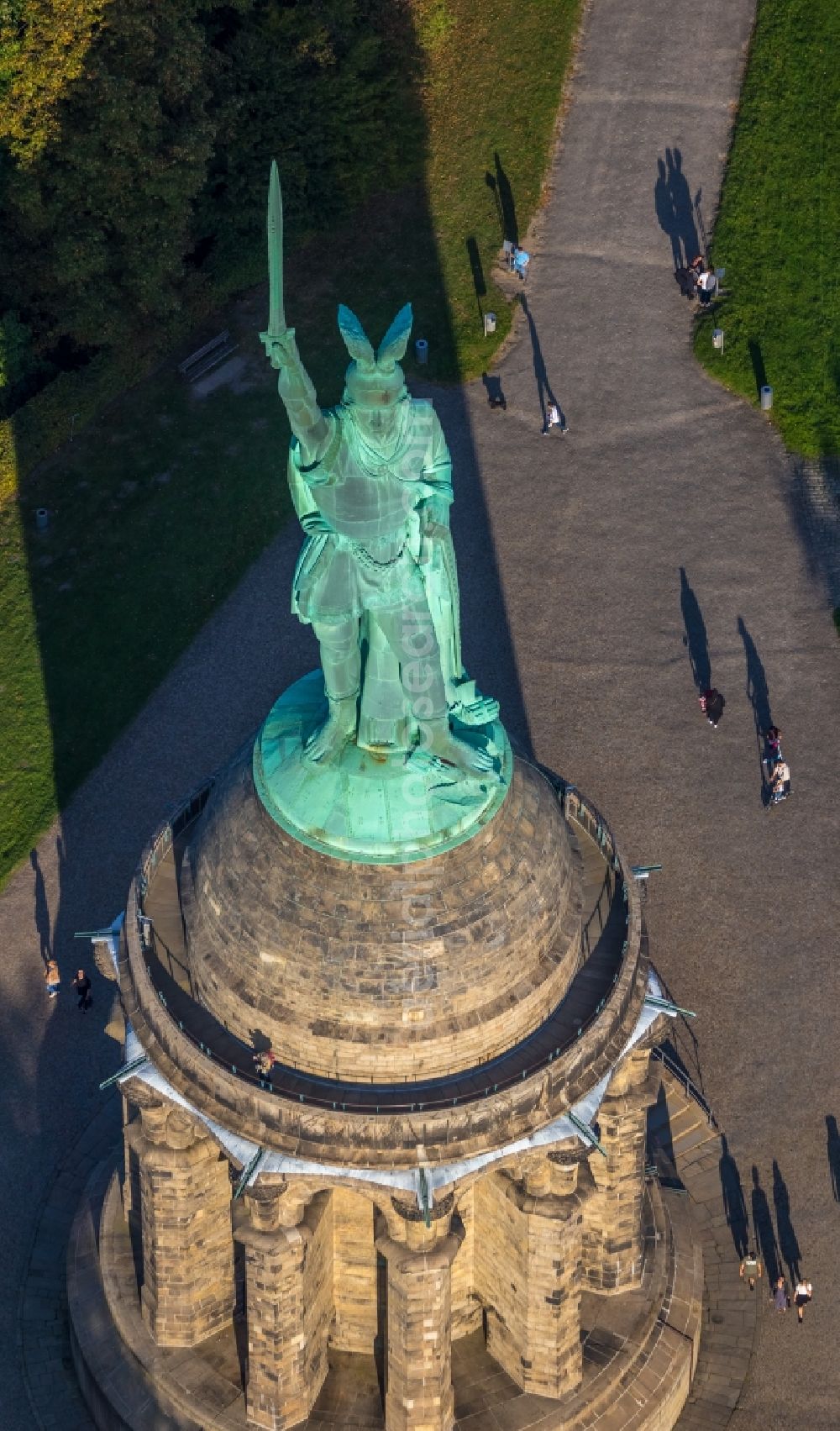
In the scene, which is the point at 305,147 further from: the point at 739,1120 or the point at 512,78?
the point at 739,1120

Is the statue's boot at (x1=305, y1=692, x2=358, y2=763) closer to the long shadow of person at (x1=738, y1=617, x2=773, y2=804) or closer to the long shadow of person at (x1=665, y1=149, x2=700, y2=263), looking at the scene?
the long shadow of person at (x1=738, y1=617, x2=773, y2=804)

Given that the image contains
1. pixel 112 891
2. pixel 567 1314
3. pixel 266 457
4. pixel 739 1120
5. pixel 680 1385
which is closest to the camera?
pixel 567 1314

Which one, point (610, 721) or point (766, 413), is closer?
point (610, 721)

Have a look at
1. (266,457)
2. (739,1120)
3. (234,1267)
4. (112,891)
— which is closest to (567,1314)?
(234,1267)

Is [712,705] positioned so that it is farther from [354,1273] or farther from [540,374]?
[354,1273]

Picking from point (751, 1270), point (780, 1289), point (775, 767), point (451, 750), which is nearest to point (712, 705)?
point (775, 767)

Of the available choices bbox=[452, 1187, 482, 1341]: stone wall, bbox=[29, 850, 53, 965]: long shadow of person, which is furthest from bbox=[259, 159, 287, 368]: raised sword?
bbox=[29, 850, 53, 965]: long shadow of person
